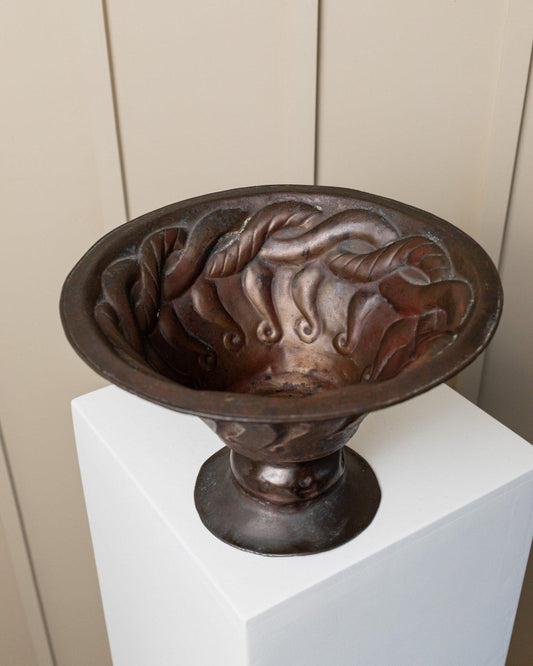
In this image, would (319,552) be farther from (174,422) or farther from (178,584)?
(174,422)

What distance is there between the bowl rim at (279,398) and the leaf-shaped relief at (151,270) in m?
0.07

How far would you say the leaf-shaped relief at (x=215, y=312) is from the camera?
3.21ft

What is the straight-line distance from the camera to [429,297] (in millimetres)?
889

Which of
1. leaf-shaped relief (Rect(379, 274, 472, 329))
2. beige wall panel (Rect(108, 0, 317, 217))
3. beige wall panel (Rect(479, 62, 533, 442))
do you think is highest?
beige wall panel (Rect(108, 0, 317, 217))

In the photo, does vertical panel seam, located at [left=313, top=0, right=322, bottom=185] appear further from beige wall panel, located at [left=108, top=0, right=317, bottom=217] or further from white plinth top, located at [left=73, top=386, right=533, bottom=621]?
white plinth top, located at [left=73, top=386, right=533, bottom=621]

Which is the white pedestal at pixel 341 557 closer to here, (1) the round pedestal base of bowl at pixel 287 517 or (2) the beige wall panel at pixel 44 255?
(1) the round pedestal base of bowl at pixel 287 517

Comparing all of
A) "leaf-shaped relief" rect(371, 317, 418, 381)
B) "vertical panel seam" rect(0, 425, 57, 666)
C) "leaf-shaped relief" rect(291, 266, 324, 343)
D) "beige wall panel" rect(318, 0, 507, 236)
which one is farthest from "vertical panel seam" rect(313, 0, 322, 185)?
"vertical panel seam" rect(0, 425, 57, 666)

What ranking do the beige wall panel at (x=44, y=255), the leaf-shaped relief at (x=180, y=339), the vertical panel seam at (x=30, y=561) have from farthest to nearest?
1. the vertical panel seam at (x=30, y=561)
2. the beige wall panel at (x=44, y=255)
3. the leaf-shaped relief at (x=180, y=339)

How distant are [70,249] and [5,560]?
0.63 meters

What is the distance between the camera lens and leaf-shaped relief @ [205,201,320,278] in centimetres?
99

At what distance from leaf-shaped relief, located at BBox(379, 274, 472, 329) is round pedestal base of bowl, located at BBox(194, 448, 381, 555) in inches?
9.0

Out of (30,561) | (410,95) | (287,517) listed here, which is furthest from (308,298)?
(30,561)

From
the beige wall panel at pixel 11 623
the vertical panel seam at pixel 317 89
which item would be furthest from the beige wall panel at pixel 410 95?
the beige wall panel at pixel 11 623

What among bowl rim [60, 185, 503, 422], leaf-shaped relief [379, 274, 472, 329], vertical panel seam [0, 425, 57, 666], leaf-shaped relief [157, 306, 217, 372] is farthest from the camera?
vertical panel seam [0, 425, 57, 666]
